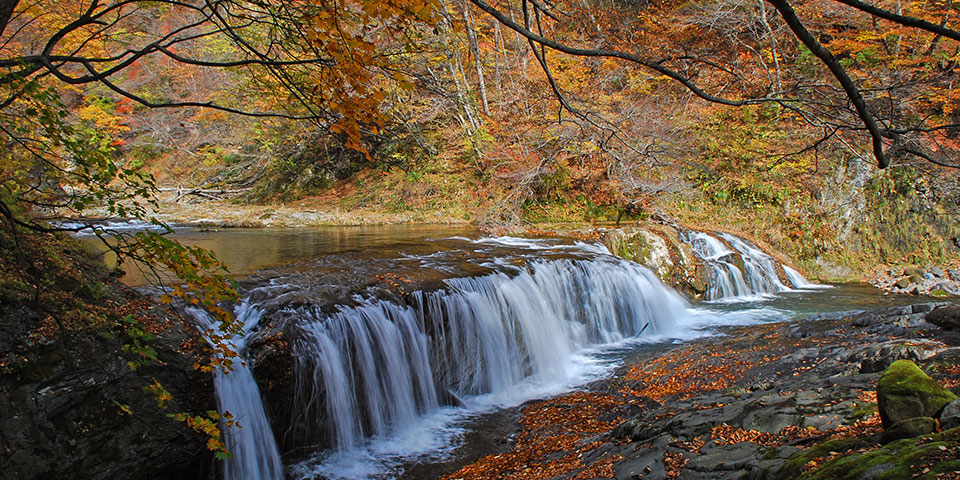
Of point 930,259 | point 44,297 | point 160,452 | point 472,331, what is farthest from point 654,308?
point 930,259

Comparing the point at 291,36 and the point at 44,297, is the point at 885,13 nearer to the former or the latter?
the point at 291,36

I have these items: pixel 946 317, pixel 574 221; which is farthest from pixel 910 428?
pixel 574 221

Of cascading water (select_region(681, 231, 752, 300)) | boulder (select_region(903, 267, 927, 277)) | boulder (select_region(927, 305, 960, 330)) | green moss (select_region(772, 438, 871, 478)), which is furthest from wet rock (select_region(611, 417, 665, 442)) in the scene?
boulder (select_region(903, 267, 927, 277))

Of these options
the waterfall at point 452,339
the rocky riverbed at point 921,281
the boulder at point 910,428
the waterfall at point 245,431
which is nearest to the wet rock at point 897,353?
the boulder at point 910,428

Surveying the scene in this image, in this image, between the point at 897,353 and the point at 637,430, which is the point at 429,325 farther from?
the point at 897,353

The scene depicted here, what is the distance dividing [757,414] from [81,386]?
488 cm

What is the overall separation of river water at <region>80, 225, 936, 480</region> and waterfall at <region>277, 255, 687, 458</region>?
0.02 meters

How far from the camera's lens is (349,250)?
1019 cm

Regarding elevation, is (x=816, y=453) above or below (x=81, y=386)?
below

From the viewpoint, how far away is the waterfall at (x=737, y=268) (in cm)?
1164

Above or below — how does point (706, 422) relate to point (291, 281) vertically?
below

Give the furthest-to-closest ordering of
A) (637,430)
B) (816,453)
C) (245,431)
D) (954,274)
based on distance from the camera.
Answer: (954,274) → (245,431) → (637,430) → (816,453)

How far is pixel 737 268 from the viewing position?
39.3 feet

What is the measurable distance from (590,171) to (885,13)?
14605 mm
